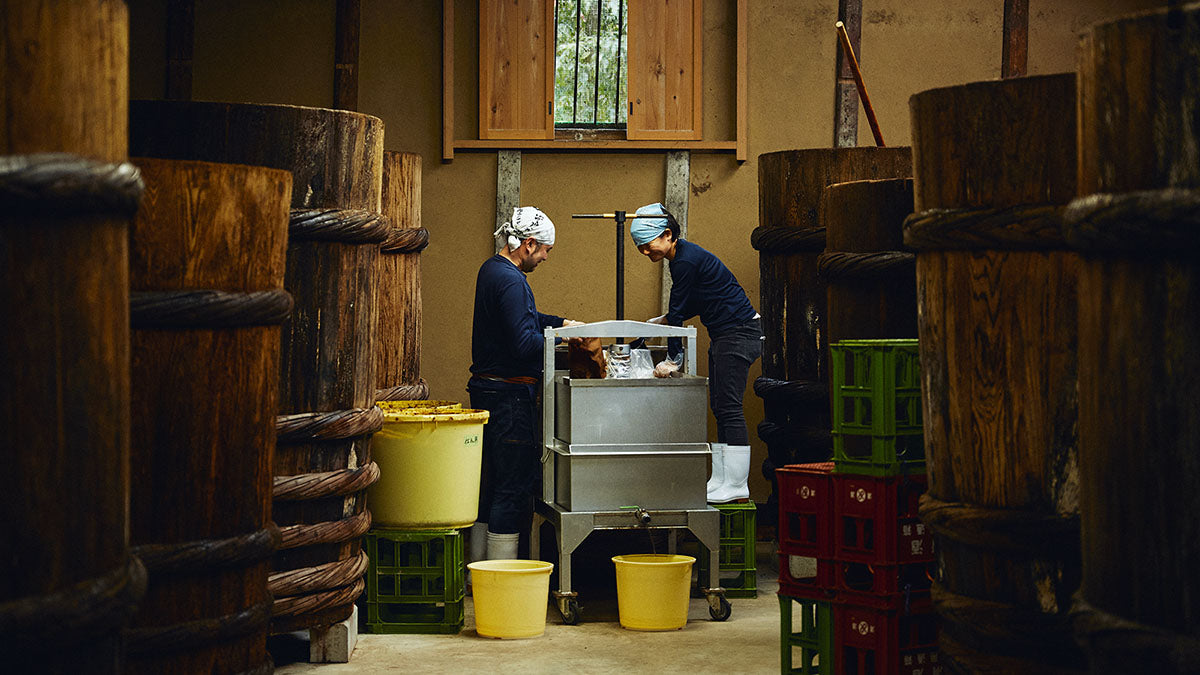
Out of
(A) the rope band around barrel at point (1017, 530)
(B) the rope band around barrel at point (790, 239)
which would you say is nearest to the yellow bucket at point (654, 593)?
(B) the rope band around barrel at point (790, 239)

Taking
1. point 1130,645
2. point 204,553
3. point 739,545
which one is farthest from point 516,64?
point 1130,645

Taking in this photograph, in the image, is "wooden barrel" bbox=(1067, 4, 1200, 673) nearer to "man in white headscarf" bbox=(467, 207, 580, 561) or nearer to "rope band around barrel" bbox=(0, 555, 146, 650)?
"rope band around barrel" bbox=(0, 555, 146, 650)

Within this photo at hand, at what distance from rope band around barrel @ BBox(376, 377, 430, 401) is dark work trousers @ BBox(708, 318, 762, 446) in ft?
4.90

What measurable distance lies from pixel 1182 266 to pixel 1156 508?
0.38 metres

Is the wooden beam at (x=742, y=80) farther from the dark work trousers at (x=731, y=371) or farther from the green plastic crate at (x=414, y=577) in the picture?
the green plastic crate at (x=414, y=577)

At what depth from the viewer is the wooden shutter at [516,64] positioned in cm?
811

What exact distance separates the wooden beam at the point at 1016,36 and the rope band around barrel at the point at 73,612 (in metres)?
7.26

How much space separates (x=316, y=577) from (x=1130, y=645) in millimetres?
3074

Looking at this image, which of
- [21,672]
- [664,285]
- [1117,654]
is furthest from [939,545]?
[664,285]

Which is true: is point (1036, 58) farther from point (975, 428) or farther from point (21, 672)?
point (21, 672)

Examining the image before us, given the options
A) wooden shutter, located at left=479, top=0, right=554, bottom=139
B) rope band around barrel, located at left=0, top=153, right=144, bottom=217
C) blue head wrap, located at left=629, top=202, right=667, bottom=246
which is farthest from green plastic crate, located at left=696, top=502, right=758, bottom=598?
rope band around barrel, located at left=0, top=153, right=144, bottom=217

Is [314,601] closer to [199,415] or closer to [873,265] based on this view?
[199,415]

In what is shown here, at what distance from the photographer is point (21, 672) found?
75.9 inches

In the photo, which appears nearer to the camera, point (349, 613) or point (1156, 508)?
point (1156, 508)
